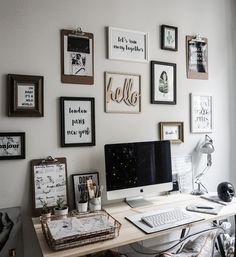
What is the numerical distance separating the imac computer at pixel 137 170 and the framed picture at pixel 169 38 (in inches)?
31.8

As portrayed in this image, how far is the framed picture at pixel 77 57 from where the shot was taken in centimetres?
171

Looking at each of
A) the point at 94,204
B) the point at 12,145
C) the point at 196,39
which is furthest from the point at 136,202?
the point at 196,39

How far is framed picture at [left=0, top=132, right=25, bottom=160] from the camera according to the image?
154 cm

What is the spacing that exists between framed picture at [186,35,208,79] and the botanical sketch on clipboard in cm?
73

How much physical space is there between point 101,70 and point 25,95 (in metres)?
0.57

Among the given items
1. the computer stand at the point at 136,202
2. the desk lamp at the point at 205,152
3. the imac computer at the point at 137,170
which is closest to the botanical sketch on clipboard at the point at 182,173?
the desk lamp at the point at 205,152

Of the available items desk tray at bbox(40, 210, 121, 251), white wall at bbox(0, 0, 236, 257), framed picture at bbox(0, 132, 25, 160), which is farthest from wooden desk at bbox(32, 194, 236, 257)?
framed picture at bbox(0, 132, 25, 160)

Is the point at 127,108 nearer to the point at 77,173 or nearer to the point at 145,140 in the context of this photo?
the point at 145,140

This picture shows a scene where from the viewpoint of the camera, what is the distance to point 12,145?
156cm

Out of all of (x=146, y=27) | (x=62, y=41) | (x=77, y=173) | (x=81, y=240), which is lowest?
(x=81, y=240)

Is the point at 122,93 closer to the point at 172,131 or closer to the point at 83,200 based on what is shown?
the point at 172,131

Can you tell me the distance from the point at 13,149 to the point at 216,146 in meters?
1.78

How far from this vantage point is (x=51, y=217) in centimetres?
150

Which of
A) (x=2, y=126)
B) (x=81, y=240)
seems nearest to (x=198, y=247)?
(x=81, y=240)
